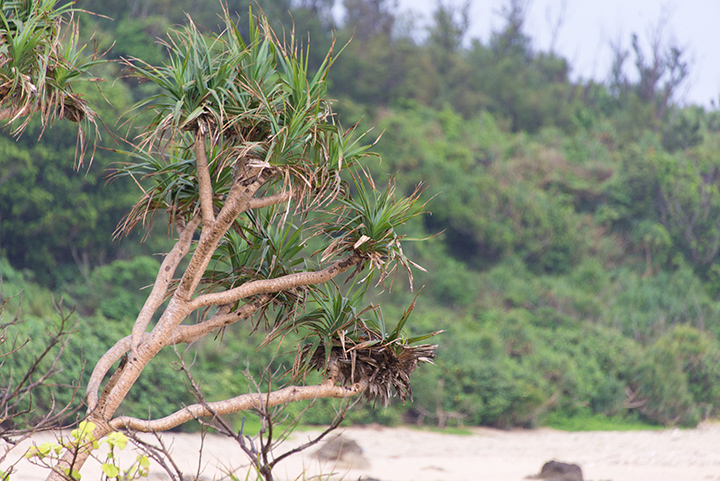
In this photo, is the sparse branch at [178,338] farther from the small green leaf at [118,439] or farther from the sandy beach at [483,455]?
the sandy beach at [483,455]

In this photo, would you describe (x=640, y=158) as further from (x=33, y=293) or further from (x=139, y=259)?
(x=33, y=293)

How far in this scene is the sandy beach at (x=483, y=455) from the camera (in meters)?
8.91

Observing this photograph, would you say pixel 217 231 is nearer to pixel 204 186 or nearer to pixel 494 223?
pixel 204 186

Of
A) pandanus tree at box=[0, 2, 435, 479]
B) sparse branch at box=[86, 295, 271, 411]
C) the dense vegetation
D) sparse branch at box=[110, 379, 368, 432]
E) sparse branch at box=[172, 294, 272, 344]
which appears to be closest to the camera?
sparse branch at box=[110, 379, 368, 432]

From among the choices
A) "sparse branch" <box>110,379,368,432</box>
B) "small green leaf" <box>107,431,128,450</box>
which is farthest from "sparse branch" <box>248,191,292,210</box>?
"small green leaf" <box>107,431,128,450</box>

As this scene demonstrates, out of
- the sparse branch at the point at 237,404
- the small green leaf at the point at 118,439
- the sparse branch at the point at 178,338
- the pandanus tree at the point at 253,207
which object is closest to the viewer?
the small green leaf at the point at 118,439

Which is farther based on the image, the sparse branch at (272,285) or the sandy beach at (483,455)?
the sandy beach at (483,455)

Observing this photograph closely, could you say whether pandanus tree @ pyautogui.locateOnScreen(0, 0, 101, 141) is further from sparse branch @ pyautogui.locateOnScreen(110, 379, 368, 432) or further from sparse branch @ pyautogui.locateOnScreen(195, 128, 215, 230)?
sparse branch @ pyautogui.locateOnScreen(110, 379, 368, 432)

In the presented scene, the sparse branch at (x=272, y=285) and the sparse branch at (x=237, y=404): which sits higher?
the sparse branch at (x=272, y=285)

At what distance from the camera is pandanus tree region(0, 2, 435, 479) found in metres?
3.65

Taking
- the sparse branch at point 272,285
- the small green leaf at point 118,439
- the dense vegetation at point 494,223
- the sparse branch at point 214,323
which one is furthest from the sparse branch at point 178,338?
the dense vegetation at point 494,223

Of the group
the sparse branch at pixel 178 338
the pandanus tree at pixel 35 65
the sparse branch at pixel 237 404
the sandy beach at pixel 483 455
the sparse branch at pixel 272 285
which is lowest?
the sandy beach at pixel 483 455

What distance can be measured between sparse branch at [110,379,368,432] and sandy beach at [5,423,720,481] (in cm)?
369

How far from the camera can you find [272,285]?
384 cm
